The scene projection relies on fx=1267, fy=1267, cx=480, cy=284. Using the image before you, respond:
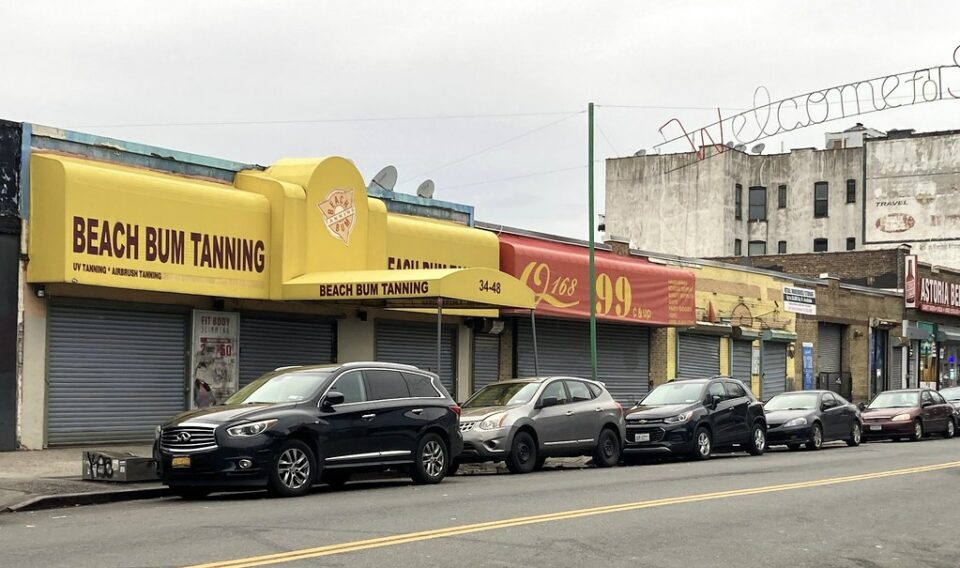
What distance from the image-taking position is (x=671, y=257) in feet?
121

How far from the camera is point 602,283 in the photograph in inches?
1236

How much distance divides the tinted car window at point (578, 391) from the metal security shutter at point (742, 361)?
18829 millimetres

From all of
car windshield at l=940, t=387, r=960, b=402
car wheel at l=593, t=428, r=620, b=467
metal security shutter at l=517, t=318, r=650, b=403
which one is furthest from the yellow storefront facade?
car windshield at l=940, t=387, r=960, b=402

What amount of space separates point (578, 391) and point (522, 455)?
7.08ft

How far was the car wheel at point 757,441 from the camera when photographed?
1019 inches

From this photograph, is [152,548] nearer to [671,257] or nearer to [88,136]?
[88,136]

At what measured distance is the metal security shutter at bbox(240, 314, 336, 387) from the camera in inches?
946

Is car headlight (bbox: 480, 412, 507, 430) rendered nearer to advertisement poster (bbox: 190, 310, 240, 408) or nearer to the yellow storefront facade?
the yellow storefront facade

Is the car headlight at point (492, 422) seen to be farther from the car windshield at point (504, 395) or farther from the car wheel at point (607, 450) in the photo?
the car wheel at point (607, 450)

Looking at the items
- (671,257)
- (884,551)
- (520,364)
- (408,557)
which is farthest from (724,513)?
(671,257)

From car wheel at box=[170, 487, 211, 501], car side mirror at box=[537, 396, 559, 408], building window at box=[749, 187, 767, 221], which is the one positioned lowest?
car wheel at box=[170, 487, 211, 501]

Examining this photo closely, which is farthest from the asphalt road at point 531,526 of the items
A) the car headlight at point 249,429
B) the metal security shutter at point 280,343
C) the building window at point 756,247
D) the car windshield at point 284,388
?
the building window at point 756,247

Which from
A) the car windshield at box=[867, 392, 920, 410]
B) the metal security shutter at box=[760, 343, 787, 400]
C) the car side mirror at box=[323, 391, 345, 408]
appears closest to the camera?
the car side mirror at box=[323, 391, 345, 408]

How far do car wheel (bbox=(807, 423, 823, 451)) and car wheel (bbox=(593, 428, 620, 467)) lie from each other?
7.63 meters
